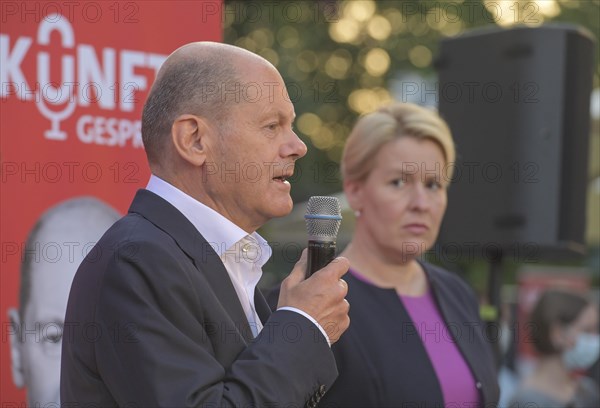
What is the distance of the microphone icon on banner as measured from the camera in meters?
2.61

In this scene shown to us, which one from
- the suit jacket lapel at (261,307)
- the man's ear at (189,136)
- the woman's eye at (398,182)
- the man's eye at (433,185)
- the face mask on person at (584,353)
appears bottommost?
the face mask on person at (584,353)

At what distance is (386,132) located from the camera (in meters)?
3.23

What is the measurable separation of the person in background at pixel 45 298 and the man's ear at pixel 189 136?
0.77 m

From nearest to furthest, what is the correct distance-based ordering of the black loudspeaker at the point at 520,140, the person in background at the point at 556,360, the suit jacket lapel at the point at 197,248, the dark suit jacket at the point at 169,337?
the dark suit jacket at the point at 169,337 → the suit jacket lapel at the point at 197,248 → the black loudspeaker at the point at 520,140 → the person in background at the point at 556,360

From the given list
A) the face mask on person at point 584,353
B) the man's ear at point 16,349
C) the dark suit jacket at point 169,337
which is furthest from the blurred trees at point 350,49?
the dark suit jacket at point 169,337

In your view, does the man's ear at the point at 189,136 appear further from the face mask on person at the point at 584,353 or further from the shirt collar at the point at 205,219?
the face mask on person at the point at 584,353

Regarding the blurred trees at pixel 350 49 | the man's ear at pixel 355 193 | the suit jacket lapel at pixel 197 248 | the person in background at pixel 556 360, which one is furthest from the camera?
the blurred trees at pixel 350 49

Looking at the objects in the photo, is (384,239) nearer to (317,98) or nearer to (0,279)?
(0,279)

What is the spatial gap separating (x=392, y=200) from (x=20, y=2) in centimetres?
139

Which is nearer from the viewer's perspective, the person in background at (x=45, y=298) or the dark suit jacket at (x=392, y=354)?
the person in background at (x=45, y=298)

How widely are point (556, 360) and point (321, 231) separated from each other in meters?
3.74

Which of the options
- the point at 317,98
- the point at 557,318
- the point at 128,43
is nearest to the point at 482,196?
the point at 557,318

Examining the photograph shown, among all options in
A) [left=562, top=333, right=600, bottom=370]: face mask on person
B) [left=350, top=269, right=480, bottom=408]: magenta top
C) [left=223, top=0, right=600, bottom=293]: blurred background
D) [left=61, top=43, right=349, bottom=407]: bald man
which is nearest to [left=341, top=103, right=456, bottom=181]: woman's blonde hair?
[left=350, top=269, right=480, bottom=408]: magenta top

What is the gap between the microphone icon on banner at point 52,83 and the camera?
8.57 ft
